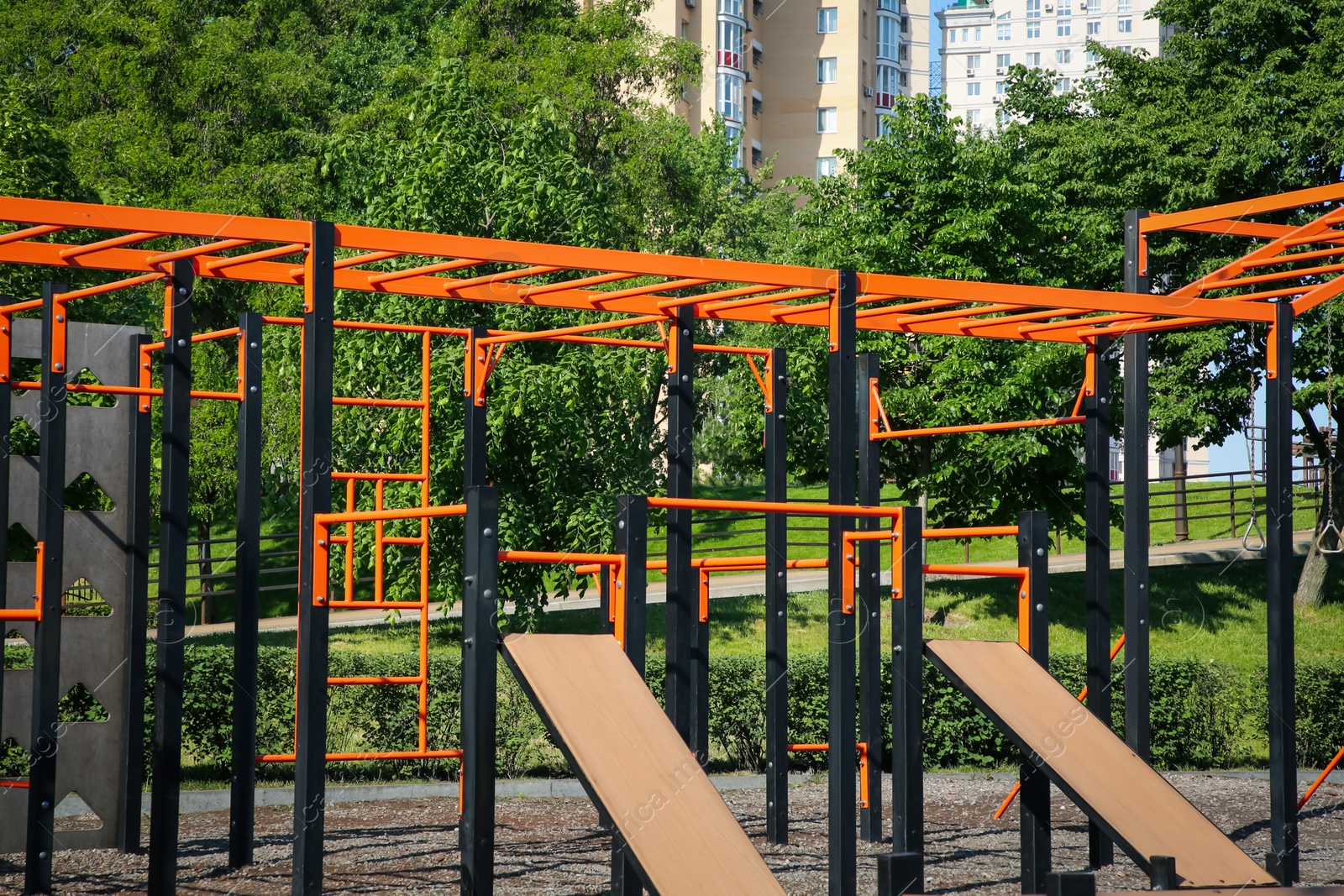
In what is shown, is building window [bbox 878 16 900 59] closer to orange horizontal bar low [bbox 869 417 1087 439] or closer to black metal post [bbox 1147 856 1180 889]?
orange horizontal bar low [bbox 869 417 1087 439]

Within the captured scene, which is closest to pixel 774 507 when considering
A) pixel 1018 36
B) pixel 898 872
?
pixel 898 872

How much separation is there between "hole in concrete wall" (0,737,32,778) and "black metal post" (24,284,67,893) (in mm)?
2843

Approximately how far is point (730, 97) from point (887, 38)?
17192mm

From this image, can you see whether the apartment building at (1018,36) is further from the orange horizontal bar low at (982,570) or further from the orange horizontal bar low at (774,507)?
the orange horizontal bar low at (774,507)

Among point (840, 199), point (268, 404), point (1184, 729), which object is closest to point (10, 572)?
point (268, 404)

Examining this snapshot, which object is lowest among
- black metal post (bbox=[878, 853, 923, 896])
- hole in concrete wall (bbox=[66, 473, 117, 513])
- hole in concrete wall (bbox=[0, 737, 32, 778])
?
hole in concrete wall (bbox=[0, 737, 32, 778])

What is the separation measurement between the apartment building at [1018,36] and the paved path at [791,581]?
6140cm

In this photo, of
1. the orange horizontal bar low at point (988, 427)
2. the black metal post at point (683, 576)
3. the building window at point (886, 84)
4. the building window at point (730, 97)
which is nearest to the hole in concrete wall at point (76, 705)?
the black metal post at point (683, 576)

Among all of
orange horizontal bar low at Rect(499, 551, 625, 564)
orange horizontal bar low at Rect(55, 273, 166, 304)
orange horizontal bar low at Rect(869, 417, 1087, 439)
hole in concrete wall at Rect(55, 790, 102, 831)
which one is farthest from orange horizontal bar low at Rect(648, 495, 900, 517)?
hole in concrete wall at Rect(55, 790, 102, 831)

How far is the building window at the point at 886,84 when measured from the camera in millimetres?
65438

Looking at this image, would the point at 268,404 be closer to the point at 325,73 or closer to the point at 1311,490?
the point at 325,73

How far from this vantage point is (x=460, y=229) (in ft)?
47.6

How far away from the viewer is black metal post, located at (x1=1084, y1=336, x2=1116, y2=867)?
7469 millimetres

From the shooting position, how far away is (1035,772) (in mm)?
6227
